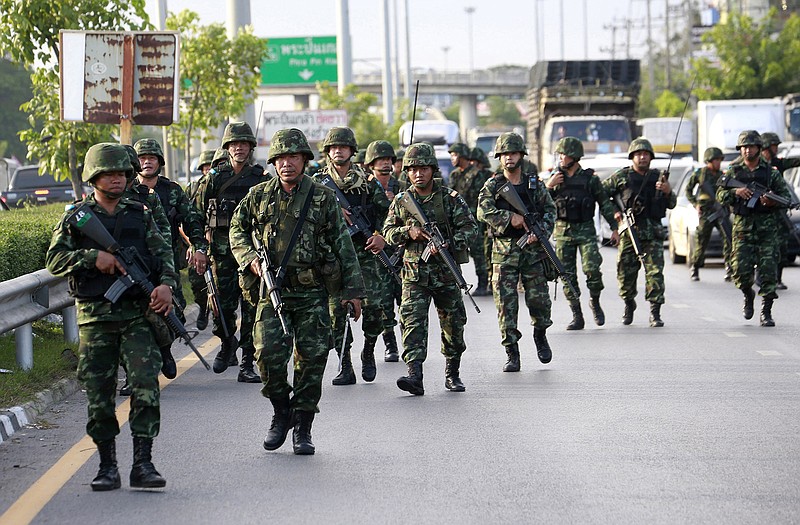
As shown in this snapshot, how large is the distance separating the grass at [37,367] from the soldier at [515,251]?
3.29 meters

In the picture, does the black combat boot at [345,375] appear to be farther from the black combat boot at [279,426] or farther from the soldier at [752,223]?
the soldier at [752,223]

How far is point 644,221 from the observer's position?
14617 mm

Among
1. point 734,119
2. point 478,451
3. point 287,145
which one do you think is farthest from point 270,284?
point 734,119

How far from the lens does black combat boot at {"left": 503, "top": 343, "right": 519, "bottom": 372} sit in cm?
1129

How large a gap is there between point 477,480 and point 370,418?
2.02 m

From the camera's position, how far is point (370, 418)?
29.8 feet

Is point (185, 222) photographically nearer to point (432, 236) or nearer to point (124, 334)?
point (432, 236)

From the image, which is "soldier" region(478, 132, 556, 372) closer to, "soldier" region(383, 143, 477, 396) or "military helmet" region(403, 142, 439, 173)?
"soldier" region(383, 143, 477, 396)

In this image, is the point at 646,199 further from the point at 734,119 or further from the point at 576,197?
the point at 734,119

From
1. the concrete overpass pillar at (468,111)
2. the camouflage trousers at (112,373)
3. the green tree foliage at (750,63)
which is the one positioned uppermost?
the concrete overpass pillar at (468,111)

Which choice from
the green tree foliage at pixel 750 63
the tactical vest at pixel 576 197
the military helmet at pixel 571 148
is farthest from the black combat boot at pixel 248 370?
the green tree foliage at pixel 750 63

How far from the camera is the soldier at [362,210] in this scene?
35.4 ft

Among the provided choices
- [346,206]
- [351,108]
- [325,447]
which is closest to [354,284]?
[325,447]

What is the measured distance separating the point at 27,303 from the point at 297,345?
10.5 ft
